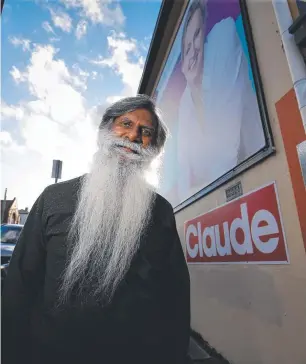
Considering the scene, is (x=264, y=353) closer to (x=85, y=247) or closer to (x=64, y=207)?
(x=85, y=247)

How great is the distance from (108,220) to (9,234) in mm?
6909

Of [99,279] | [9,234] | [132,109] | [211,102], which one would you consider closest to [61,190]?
[99,279]

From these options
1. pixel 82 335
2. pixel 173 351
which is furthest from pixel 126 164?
pixel 173 351

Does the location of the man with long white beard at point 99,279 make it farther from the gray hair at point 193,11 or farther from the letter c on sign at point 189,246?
the gray hair at point 193,11

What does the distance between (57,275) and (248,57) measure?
78.3 inches

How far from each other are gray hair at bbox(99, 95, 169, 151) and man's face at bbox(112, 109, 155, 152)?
0.12 feet

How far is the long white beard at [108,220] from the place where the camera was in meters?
1.04

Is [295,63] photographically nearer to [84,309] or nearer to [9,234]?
[84,309]

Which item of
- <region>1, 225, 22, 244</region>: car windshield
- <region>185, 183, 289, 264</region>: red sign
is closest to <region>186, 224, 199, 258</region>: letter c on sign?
<region>185, 183, 289, 264</region>: red sign

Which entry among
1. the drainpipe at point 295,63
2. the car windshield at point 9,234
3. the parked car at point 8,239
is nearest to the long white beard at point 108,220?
the drainpipe at point 295,63

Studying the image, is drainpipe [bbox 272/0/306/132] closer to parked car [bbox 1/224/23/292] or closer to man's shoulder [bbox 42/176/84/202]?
man's shoulder [bbox 42/176/84/202]

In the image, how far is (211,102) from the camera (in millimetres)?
2293

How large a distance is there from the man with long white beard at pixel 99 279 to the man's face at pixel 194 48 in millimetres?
1837

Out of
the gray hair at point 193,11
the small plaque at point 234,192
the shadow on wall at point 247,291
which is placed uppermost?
the gray hair at point 193,11
